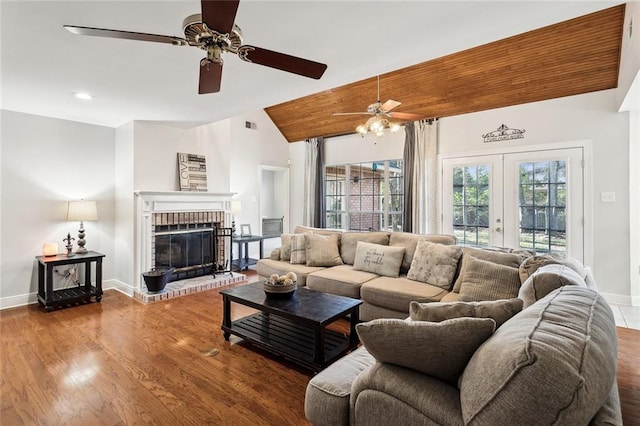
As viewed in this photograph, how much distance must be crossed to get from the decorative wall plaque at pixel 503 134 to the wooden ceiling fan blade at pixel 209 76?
14.0 feet

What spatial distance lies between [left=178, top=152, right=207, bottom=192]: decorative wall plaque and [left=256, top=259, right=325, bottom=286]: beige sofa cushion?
1.73 m

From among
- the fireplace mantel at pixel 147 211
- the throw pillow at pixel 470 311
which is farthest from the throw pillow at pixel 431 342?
the fireplace mantel at pixel 147 211

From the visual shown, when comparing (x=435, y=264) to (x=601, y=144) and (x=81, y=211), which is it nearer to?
(x=601, y=144)

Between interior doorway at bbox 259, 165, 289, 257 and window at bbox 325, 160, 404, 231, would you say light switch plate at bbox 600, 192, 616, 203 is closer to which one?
window at bbox 325, 160, 404, 231

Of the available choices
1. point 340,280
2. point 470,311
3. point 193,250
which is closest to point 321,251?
point 340,280

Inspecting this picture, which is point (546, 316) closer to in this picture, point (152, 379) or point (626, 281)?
point (152, 379)

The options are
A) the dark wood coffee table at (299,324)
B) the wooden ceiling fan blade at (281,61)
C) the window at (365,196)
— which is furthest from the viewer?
the window at (365,196)

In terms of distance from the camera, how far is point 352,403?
1.36 meters

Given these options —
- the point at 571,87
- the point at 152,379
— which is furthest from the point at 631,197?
the point at 152,379

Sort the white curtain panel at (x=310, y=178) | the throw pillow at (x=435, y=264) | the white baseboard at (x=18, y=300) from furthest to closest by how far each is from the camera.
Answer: the white curtain panel at (x=310, y=178)
the white baseboard at (x=18, y=300)
the throw pillow at (x=435, y=264)

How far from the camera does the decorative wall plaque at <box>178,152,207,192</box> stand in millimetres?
4816

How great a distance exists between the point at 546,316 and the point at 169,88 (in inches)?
139

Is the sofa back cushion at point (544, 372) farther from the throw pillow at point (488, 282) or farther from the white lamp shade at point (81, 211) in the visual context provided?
the white lamp shade at point (81, 211)

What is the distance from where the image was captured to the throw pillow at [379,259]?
3.55 metres
